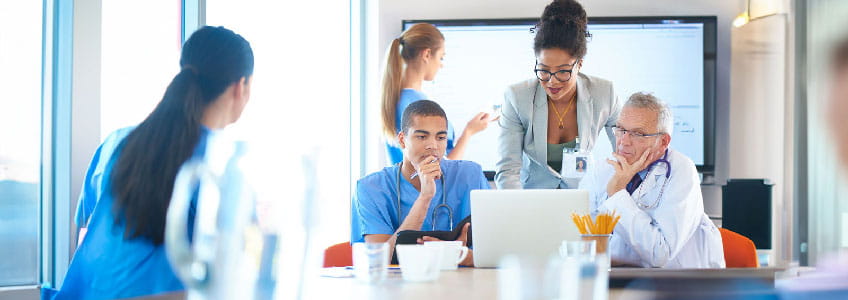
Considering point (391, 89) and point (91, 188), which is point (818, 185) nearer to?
point (391, 89)

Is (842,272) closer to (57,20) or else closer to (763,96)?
(57,20)

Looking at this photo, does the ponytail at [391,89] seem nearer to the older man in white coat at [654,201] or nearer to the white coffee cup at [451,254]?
the older man in white coat at [654,201]

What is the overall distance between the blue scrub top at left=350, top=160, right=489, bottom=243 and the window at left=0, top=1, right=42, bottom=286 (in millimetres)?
1029

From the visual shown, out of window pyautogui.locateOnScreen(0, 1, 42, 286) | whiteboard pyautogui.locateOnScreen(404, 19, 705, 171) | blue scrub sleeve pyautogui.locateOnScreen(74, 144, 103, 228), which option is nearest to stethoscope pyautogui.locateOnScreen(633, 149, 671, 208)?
blue scrub sleeve pyautogui.locateOnScreen(74, 144, 103, 228)

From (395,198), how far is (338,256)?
53cm

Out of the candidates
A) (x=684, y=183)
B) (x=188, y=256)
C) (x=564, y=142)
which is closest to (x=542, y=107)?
(x=564, y=142)

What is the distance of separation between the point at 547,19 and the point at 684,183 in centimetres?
94

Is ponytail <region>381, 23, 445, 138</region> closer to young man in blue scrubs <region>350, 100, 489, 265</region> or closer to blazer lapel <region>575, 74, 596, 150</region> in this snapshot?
young man in blue scrubs <region>350, 100, 489, 265</region>

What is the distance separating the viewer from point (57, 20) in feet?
8.80

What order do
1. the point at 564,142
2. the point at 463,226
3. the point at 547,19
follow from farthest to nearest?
the point at 564,142 → the point at 547,19 → the point at 463,226

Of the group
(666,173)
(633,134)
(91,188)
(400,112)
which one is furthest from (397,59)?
(91,188)

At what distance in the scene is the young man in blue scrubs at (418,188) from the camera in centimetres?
284

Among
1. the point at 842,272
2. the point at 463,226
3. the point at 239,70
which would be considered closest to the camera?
the point at 842,272

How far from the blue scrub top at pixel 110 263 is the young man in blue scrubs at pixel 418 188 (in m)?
1.07
